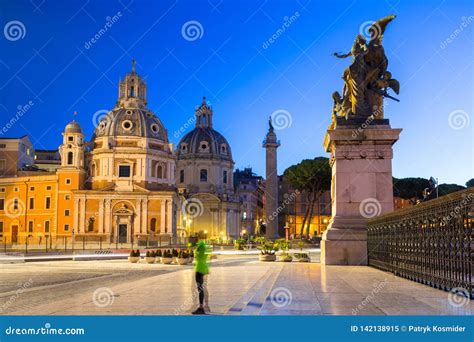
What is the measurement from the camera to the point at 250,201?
14712 centimetres

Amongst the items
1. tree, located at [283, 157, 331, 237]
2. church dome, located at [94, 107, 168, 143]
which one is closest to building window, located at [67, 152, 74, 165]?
church dome, located at [94, 107, 168, 143]

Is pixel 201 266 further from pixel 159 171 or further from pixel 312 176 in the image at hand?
pixel 159 171

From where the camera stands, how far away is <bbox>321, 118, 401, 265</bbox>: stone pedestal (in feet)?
55.8

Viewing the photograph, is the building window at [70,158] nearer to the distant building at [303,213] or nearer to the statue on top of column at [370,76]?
the distant building at [303,213]

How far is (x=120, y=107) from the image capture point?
9844 centimetres

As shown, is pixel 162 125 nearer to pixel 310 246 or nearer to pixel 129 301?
pixel 310 246

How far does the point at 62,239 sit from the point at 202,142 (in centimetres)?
4489

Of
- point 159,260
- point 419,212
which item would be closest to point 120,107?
point 159,260

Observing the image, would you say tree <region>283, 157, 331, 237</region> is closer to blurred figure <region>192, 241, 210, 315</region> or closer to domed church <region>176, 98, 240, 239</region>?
domed church <region>176, 98, 240, 239</region>

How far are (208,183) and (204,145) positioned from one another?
8617 mm

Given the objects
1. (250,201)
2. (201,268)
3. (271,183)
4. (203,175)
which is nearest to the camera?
(201,268)

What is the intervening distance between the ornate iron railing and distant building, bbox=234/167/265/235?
118420 millimetres

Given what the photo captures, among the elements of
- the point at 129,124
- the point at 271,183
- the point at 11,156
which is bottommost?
the point at 271,183

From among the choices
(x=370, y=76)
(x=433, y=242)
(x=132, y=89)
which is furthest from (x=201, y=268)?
(x=132, y=89)
